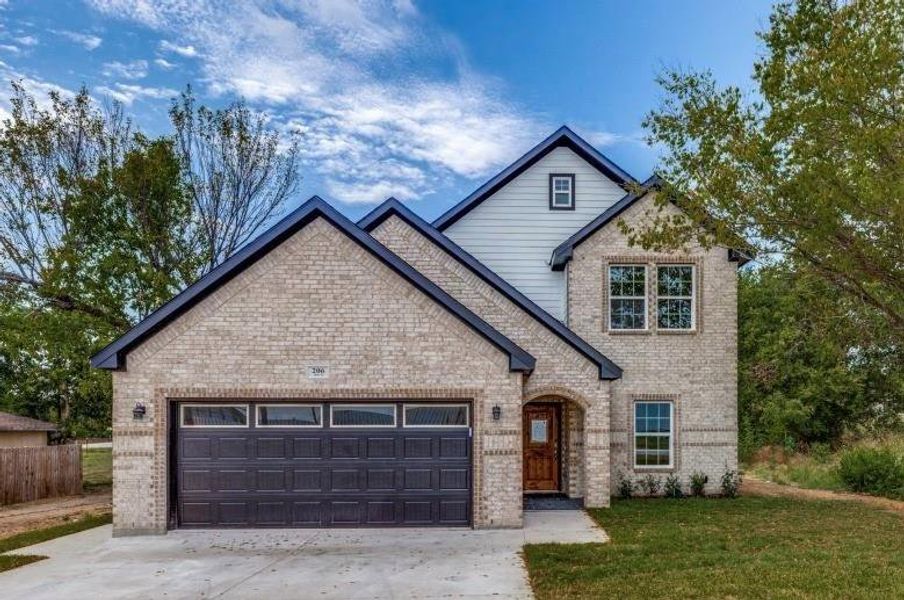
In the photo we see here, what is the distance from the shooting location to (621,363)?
50.6 ft

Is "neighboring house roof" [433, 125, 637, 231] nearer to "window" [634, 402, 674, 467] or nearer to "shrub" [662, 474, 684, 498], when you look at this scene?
"window" [634, 402, 674, 467]

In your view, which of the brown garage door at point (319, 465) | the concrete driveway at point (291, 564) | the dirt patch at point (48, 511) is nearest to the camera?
the concrete driveway at point (291, 564)

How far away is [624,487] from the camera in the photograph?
49.5 feet

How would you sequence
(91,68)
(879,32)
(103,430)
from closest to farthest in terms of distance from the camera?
1. (879,32)
2. (91,68)
3. (103,430)

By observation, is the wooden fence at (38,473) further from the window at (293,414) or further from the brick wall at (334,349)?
the window at (293,414)

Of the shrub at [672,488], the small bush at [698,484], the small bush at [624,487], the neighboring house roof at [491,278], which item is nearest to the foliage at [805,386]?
the small bush at [698,484]

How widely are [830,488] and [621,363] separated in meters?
7.36

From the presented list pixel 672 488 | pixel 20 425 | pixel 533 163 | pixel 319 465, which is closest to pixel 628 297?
pixel 533 163

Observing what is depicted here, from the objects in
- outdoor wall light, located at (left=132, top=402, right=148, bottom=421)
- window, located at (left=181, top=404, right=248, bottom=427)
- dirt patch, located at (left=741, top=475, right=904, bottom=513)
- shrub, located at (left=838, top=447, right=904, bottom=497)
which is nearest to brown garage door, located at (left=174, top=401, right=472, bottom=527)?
window, located at (left=181, top=404, right=248, bottom=427)

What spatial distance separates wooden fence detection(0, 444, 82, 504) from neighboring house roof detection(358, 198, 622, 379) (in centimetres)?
1206

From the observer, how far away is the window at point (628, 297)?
612 inches

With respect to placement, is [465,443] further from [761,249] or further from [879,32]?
[879,32]

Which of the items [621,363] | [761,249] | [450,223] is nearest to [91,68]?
[450,223]

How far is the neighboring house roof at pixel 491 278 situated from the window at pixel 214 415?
4.82m
